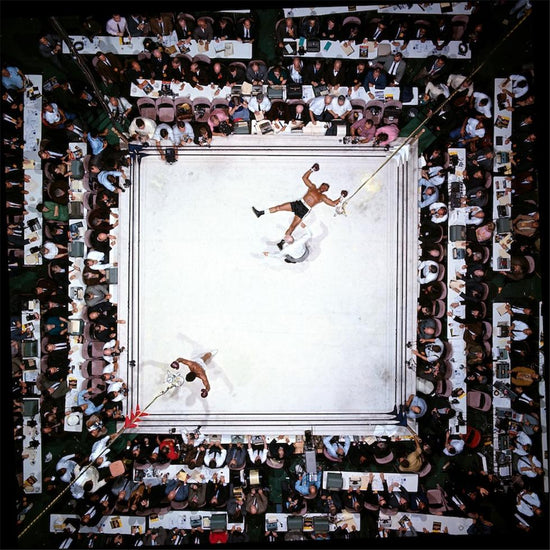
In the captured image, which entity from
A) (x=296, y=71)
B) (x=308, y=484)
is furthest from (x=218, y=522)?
(x=296, y=71)

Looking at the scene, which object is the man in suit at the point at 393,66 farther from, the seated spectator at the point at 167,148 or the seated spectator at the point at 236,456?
the seated spectator at the point at 236,456

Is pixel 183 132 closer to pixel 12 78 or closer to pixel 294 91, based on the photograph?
pixel 294 91

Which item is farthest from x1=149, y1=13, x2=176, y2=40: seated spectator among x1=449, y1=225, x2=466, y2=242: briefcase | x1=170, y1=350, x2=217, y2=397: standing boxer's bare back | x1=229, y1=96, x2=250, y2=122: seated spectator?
x1=170, y1=350, x2=217, y2=397: standing boxer's bare back

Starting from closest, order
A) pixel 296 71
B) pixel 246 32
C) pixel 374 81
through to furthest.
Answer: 1. pixel 246 32
2. pixel 296 71
3. pixel 374 81

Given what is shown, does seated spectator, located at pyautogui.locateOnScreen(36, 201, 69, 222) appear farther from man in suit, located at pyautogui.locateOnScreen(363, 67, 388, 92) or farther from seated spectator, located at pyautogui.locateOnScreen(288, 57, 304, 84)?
man in suit, located at pyautogui.locateOnScreen(363, 67, 388, 92)

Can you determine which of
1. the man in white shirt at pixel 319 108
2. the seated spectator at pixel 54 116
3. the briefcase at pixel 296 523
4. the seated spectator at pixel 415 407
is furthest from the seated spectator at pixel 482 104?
the briefcase at pixel 296 523
